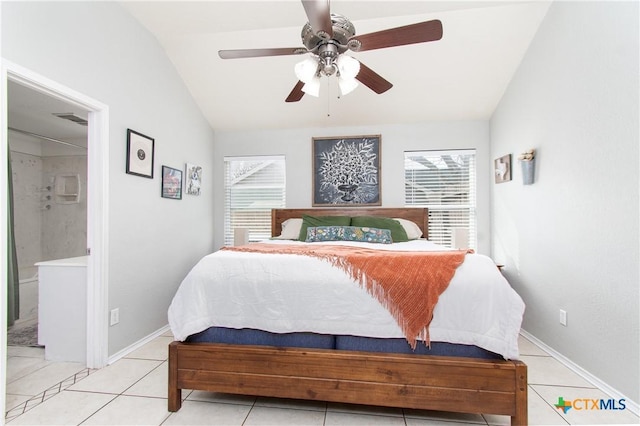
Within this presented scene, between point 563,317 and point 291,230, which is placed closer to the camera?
point 563,317

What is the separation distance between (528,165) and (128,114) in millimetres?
3579

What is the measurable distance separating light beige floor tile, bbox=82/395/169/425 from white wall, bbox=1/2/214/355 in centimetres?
68

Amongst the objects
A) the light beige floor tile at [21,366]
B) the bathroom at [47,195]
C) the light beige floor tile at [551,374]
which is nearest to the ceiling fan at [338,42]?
the light beige floor tile at [551,374]

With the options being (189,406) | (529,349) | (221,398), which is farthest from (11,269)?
(529,349)

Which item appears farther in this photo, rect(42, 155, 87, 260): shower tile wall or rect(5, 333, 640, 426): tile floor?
rect(42, 155, 87, 260): shower tile wall

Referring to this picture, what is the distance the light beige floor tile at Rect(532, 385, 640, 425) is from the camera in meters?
1.65

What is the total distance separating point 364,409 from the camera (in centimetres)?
173

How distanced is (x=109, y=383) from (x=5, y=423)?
19.3 inches

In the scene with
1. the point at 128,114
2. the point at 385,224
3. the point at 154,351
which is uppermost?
the point at 128,114

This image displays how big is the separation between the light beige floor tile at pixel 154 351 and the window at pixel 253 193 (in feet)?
5.65

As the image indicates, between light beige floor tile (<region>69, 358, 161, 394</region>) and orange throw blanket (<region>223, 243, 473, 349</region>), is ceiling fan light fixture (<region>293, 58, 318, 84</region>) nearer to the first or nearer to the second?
orange throw blanket (<region>223, 243, 473, 349</region>)

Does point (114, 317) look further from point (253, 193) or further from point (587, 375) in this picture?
point (587, 375)

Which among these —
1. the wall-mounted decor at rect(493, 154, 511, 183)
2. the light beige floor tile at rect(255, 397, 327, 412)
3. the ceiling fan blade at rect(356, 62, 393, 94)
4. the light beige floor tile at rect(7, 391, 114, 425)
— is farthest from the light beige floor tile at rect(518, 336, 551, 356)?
the light beige floor tile at rect(7, 391, 114, 425)

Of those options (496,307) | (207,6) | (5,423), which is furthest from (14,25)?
(496,307)
